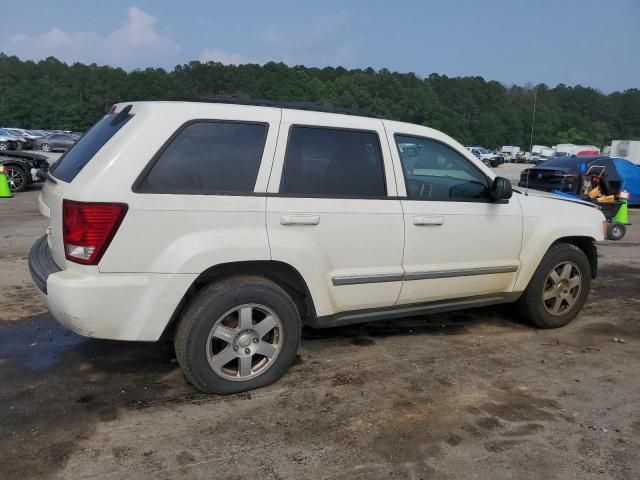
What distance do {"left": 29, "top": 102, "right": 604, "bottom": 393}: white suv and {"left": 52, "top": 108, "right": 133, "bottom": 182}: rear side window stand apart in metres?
0.02

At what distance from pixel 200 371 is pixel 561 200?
11.6 ft

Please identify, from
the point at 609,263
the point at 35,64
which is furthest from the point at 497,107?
the point at 609,263

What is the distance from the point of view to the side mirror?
422 cm

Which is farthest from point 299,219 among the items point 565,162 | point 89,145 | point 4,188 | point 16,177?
point 16,177

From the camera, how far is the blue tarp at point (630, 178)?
14.5 metres

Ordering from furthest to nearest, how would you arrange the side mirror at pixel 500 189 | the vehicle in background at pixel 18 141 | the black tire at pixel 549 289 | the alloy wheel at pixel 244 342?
the vehicle in background at pixel 18 141
the black tire at pixel 549 289
the side mirror at pixel 500 189
the alloy wheel at pixel 244 342

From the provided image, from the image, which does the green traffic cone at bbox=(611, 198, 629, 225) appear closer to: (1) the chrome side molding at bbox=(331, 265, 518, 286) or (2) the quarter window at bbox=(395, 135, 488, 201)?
(1) the chrome side molding at bbox=(331, 265, 518, 286)

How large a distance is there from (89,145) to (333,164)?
63.3 inches

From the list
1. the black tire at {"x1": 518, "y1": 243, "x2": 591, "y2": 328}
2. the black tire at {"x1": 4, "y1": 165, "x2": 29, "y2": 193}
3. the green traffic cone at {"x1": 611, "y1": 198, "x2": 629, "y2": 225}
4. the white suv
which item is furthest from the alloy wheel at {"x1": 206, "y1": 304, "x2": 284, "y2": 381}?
the black tire at {"x1": 4, "y1": 165, "x2": 29, "y2": 193}

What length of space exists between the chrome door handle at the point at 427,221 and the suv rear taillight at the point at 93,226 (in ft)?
6.65

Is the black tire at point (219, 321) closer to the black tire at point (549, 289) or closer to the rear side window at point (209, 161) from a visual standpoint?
the rear side window at point (209, 161)

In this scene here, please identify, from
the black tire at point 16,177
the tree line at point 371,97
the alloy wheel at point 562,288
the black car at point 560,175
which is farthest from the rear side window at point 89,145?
the tree line at point 371,97

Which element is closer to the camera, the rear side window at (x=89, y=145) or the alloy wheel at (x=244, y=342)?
the rear side window at (x=89, y=145)

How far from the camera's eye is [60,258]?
325 cm
